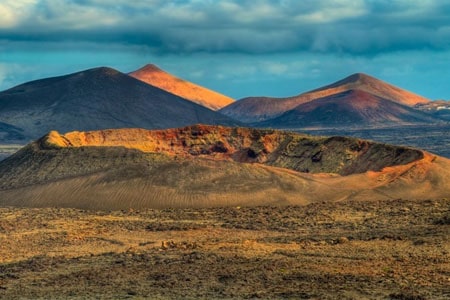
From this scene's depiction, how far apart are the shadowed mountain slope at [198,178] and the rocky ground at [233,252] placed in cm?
438

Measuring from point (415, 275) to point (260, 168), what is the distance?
1469 inches

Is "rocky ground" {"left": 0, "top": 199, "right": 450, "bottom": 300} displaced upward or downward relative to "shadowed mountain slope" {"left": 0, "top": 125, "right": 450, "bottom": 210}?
downward

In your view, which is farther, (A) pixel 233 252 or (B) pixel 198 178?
(B) pixel 198 178

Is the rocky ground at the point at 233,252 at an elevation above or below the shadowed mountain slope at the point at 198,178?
below

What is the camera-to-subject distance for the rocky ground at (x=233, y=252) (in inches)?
1160

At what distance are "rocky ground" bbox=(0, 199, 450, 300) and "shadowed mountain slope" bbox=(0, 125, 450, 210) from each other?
4.38 meters

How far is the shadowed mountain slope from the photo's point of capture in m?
64.3

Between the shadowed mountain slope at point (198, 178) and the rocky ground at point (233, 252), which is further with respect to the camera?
the shadowed mountain slope at point (198, 178)

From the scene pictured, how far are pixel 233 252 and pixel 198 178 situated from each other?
93.3 feet

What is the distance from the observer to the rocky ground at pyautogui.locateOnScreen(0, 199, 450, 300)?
2947 centimetres

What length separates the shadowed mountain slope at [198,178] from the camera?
211 ft

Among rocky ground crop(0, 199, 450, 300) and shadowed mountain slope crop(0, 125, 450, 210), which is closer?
rocky ground crop(0, 199, 450, 300)

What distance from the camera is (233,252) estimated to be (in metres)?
38.2

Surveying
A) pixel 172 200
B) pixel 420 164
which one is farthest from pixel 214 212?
pixel 420 164
